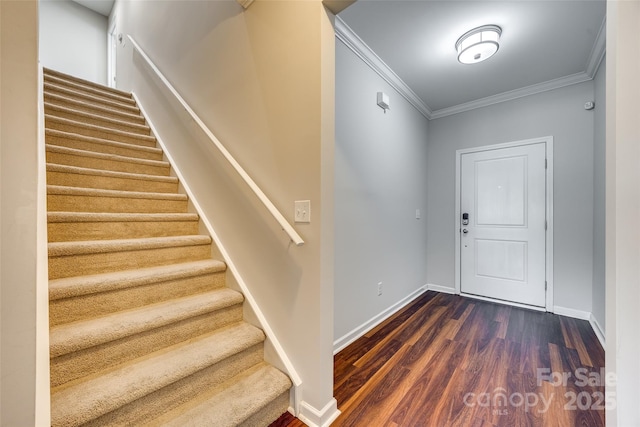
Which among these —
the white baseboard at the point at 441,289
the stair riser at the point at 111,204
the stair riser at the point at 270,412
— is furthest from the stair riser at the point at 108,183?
the white baseboard at the point at 441,289

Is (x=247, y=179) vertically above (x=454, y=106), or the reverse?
(x=454, y=106)

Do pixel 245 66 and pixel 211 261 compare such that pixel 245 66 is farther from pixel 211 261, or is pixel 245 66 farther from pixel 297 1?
pixel 211 261

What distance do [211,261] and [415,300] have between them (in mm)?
2608

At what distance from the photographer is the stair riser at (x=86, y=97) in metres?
2.68

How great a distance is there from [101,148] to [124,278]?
5.18 feet

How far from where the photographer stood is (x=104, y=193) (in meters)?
1.89

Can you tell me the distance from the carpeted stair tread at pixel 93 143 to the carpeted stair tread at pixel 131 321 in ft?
5.61

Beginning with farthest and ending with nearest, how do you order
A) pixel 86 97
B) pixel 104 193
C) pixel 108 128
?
1. pixel 86 97
2. pixel 108 128
3. pixel 104 193

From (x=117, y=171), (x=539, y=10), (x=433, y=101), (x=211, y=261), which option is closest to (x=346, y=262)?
(x=211, y=261)

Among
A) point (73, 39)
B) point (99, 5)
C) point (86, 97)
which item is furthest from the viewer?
point (99, 5)

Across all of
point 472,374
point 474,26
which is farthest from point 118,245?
point 474,26

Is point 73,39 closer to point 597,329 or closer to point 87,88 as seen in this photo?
point 87,88

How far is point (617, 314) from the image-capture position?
87 centimetres

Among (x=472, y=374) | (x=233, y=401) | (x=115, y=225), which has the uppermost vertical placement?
(x=115, y=225)
